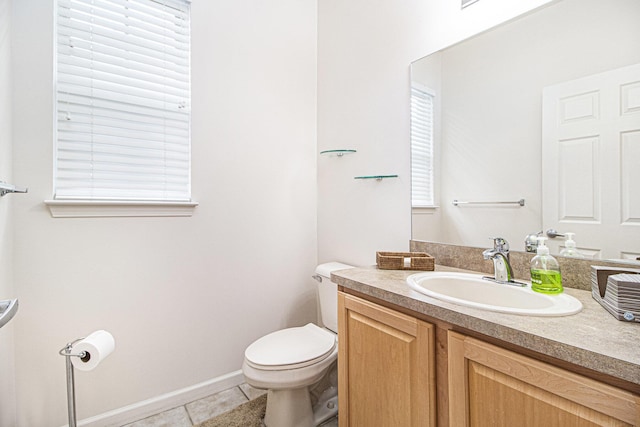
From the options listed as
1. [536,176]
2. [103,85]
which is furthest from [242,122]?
[536,176]

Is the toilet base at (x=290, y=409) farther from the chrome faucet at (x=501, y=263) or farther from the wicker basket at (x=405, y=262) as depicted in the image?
the chrome faucet at (x=501, y=263)

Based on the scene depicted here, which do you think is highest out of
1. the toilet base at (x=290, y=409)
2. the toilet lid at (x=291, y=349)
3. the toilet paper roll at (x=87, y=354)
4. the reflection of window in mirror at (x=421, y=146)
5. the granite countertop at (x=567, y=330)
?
the reflection of window in mirror at (x=421, y=146)

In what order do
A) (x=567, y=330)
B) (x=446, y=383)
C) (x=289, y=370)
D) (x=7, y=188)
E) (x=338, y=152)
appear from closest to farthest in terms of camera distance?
(x=567, y=330), (x=446, y=383), (x=7, y=188), (x=289, y=370), (x=338, y=152)

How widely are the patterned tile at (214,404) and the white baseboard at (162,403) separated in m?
0.03

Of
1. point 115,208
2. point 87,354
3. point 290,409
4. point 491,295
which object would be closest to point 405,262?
point 491,295

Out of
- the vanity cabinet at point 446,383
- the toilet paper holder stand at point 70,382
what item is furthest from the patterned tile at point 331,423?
the toilet paper holder stand at point 70,382

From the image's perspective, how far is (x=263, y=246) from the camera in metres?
1.99

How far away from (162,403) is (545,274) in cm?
192

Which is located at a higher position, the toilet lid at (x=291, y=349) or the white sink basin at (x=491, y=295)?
the white sink basin at (x=491, y=295)

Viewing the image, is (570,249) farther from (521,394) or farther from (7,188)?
(7,188)

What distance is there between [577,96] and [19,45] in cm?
224

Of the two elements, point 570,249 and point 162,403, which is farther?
point 162,403

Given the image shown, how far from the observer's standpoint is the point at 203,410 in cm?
165

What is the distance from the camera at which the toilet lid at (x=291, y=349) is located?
1352mm
